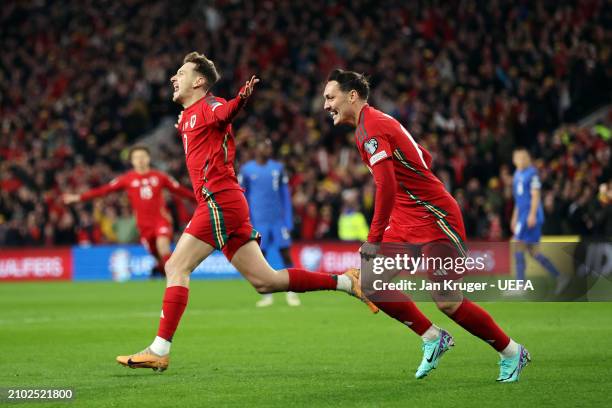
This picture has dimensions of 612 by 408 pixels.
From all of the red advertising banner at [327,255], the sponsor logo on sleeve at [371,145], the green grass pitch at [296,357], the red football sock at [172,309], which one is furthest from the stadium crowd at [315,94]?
the red football sock at [172,309]

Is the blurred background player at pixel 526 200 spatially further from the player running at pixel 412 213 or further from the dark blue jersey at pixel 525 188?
the player running at pixel 412 213

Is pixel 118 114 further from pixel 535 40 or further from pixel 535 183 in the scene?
pixel 535 183

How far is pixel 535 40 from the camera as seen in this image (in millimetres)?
24344

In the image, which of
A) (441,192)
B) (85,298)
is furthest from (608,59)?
(441,192)

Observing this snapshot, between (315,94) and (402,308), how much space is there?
787 inches

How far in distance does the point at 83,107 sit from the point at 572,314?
20167mm

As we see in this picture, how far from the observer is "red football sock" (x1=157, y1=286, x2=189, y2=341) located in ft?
25.6

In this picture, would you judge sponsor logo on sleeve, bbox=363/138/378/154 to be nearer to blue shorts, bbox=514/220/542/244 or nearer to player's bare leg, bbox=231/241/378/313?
player's bare leg, bbox=231/241/378/313

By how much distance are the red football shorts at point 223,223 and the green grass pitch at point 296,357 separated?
1035mm

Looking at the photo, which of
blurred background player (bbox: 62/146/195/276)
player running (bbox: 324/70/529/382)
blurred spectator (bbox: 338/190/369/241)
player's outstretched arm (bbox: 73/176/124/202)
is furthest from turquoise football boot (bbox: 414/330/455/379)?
blurred spectator (bbox: 338/190/369/241)

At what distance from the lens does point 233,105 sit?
7.67 metres

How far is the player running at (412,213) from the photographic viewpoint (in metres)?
7.24

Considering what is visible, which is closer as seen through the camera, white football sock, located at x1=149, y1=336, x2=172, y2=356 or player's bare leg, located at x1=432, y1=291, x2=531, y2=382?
player's bare leg, located at x1=432, y1=291, x2=531, y2=382

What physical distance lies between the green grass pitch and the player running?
275mm
